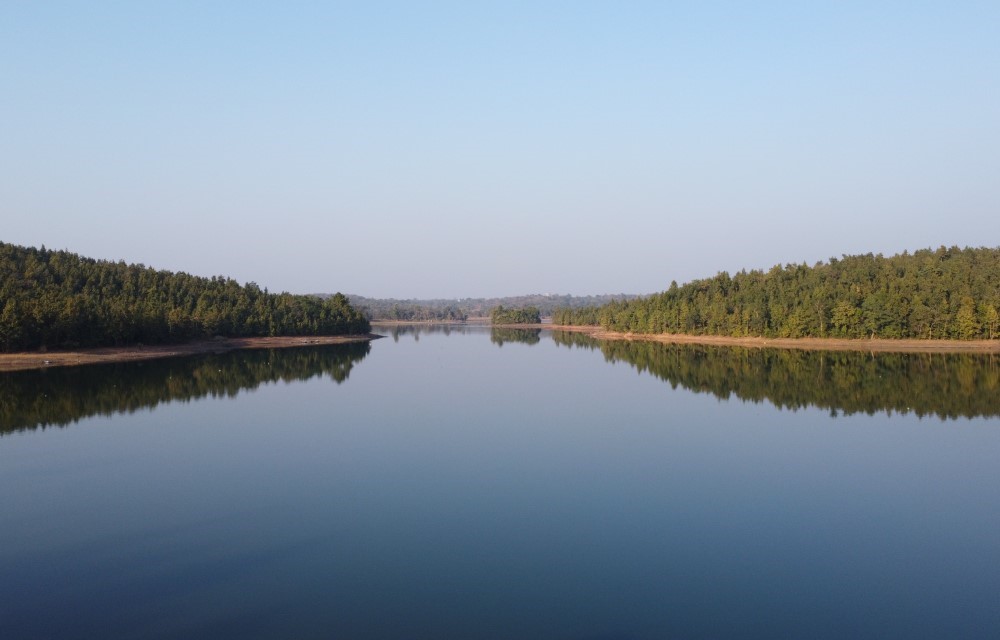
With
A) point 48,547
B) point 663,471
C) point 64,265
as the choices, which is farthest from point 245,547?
point 64,265

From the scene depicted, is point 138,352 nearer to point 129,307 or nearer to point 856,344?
point 129,307

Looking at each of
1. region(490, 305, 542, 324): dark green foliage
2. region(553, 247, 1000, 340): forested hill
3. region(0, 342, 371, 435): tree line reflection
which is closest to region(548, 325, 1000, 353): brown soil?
region(553, 247, 1000, 340): forested hill

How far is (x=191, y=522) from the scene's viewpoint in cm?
1321

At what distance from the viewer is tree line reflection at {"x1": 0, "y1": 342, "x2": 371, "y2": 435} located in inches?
1073

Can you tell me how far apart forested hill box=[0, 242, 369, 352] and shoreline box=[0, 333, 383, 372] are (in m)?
1.18

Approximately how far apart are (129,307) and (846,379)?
196ft

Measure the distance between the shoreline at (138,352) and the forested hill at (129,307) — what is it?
1.18 metres

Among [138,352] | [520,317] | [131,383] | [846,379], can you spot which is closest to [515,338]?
[138,352]

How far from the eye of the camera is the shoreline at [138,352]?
1823 inches

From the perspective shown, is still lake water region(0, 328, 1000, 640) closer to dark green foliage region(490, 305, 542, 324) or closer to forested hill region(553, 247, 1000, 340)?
forested hill region(553, 247, 1000, 340)

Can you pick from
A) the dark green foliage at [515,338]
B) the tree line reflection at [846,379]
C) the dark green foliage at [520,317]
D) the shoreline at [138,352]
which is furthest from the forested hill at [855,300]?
the dark green foliage at [520,317]

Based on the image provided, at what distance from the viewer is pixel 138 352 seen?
56.8 meters

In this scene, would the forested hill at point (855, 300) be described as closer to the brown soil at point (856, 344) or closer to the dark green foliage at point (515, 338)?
the brown soil at point (856, 344)

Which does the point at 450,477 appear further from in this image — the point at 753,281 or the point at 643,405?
the point at 753,281
